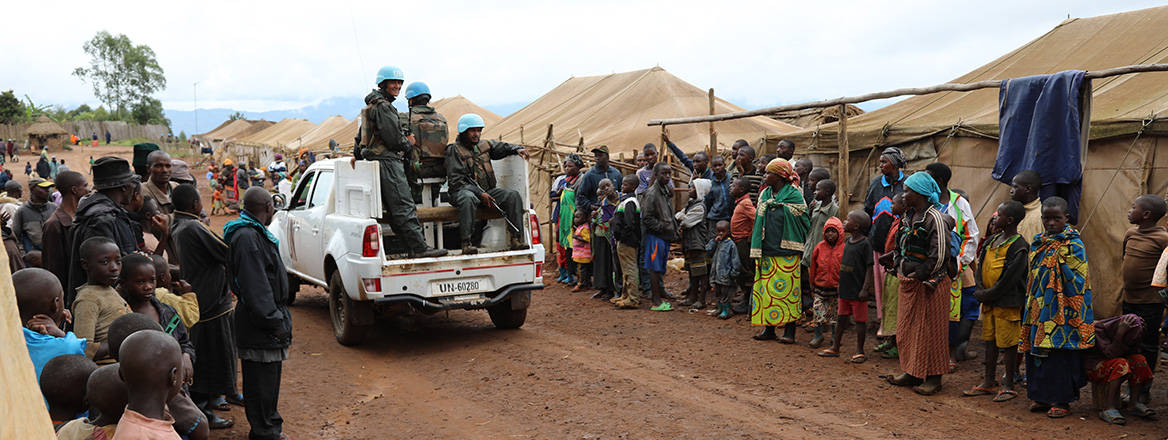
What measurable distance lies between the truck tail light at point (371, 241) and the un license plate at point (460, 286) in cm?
61

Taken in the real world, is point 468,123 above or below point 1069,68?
below

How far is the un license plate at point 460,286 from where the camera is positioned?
7.53 metres

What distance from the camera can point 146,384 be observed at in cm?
266

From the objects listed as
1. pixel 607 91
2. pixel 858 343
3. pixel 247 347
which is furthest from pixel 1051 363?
pixel 607 91

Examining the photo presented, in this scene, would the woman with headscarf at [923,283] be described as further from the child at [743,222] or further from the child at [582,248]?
the child at [582,248]

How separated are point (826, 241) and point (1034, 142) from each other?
189 centimetres

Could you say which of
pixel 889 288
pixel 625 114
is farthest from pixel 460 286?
pixel 625 114

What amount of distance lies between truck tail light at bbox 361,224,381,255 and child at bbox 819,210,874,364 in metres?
4.12

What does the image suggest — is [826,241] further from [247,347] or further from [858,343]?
[247,347]

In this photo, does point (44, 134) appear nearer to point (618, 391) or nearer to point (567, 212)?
point (567, 212)

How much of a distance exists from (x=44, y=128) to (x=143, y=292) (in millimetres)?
52052

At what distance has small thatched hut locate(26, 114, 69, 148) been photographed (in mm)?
46844

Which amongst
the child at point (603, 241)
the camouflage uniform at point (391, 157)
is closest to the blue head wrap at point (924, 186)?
the camouflage uniform at point (391, 157)

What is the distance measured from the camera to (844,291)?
7090 millimetres
